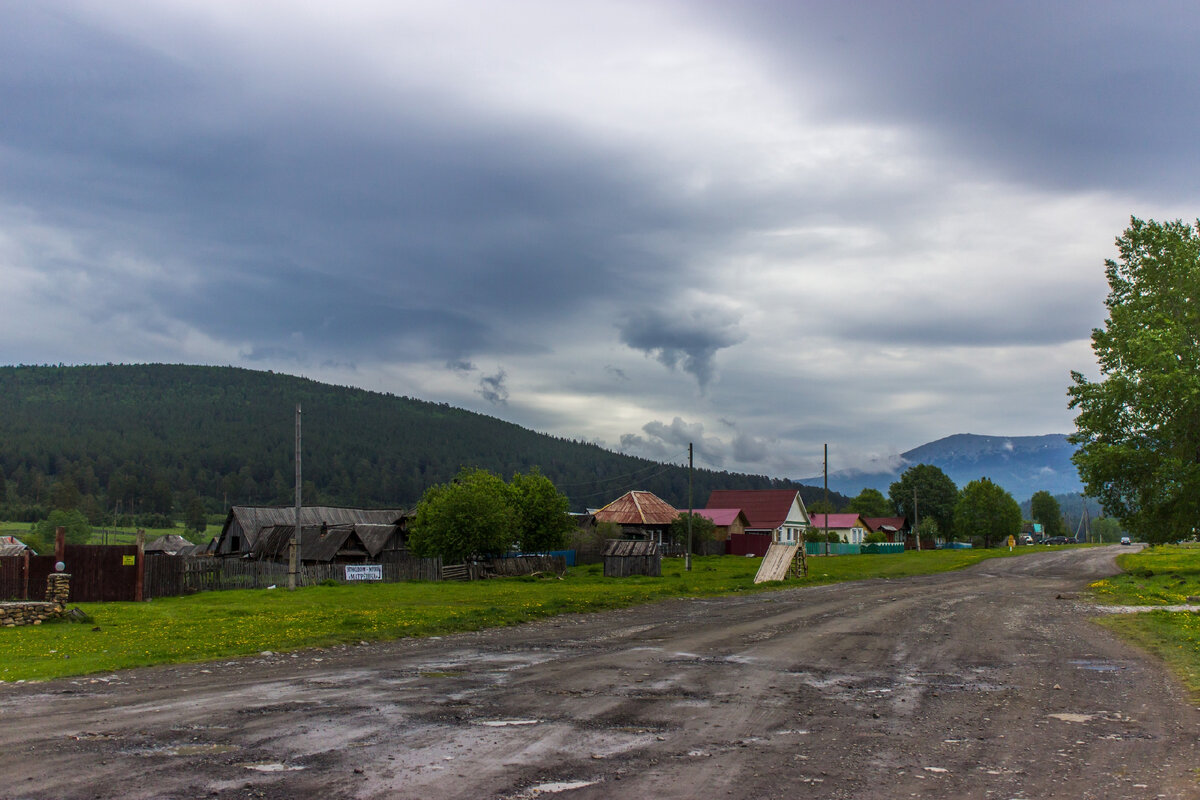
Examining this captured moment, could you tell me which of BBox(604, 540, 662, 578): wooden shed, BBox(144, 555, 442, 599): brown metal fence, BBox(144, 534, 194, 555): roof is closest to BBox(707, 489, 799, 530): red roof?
BBox(604, 540, 662, 578): wooden shed

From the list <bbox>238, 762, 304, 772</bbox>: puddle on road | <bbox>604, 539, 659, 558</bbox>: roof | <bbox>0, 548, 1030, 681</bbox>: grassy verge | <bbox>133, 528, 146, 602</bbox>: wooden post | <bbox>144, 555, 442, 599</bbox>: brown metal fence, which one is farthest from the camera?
<bbox>604, 539, 659, 558</bbox>: roof

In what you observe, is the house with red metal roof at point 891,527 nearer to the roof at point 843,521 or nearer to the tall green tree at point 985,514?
the tall green tree at point 985,514

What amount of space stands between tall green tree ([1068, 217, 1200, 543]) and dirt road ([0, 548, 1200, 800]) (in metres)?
27.5

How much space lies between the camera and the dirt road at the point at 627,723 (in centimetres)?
828

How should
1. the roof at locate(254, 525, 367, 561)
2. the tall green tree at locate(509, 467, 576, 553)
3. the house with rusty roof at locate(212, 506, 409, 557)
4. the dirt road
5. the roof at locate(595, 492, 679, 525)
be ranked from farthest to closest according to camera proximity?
the roof at locate(595, 492, 679, 525), the house with rusty roof at locate(212, 506, 409, 557), the tall green tree at locate(509, 467, 576, 553), the roof at locate(254, 525, 367, 561), the dirt road

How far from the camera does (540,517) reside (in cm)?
6738

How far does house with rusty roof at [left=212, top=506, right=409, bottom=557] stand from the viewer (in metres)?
69.6

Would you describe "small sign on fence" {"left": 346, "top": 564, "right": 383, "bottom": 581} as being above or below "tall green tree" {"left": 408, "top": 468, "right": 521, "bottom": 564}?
below

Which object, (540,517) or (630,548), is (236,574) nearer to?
(540,517)

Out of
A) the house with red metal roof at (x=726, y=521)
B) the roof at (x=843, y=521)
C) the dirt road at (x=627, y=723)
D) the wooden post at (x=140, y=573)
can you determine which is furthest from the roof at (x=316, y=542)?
the roof at (x=843, y=521)

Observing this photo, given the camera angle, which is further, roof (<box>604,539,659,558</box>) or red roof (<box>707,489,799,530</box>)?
red roof (<box>707,489,799,530</box>)

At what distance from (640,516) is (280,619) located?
219ft

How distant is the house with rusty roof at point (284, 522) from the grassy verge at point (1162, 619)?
5056cm

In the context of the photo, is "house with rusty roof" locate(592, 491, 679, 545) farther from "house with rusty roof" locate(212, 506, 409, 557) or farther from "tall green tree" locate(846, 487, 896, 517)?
"tall green tree" locate(846, 487, 896, 517)
